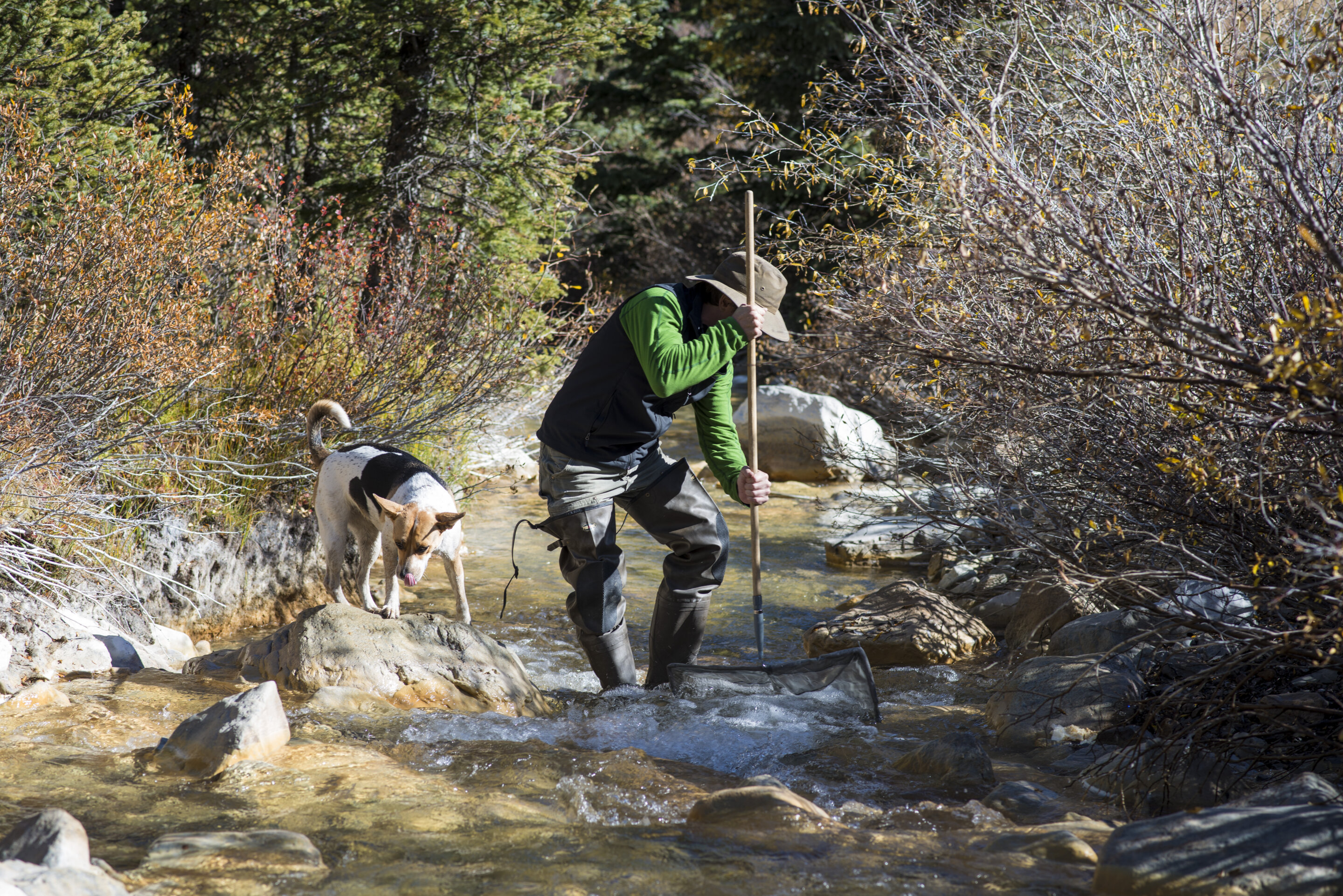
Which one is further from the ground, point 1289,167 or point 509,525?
point 1289,167

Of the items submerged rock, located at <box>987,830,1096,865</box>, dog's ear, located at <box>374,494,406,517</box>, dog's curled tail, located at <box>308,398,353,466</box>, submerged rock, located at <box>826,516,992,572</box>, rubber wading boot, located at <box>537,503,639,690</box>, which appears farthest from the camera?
submerged rock, located at <box>826,516,992,572</box>

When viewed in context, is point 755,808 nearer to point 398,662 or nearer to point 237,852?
point 237,852

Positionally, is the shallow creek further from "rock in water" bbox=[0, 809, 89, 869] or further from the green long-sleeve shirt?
the green long-sleeve shirt

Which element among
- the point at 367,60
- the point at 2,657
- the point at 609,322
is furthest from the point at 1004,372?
the point at 367,60

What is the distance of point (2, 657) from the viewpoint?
4336mm

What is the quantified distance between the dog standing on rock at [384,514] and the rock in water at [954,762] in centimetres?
245

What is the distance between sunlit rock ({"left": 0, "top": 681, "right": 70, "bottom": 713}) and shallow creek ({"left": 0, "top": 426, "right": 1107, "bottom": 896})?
0.23 ft

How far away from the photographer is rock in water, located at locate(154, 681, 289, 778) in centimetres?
358

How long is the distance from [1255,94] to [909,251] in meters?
2.80

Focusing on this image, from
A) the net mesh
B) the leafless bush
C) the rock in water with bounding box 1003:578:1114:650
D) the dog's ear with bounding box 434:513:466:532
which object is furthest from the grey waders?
the rock in water with bounding box 1003:578:1114:650

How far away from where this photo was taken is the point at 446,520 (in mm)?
4973

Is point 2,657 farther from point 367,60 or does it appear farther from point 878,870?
point 367,60

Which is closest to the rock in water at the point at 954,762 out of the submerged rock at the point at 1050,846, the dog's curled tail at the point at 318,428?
the submerged rock at the point at 1050,846

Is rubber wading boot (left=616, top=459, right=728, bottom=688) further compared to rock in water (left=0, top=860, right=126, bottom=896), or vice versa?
rubber wading boot (left=616, top=459, right=728, bottom=688)
